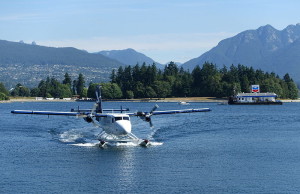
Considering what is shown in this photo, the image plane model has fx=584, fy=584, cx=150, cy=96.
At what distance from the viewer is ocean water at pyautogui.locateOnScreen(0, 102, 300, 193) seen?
1994 inches

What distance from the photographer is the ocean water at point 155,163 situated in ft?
166

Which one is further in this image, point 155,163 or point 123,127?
point 123,127

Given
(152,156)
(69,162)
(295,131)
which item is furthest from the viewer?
(295,131)

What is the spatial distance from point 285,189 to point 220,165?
11935 millimetres

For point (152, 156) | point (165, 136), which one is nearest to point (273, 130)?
point (165, 136)

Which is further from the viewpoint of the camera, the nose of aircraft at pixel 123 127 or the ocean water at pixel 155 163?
the nose of aircraft at pixel 123 127

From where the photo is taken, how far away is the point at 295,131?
10250 cm

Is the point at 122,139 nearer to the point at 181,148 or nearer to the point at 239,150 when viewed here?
the point at 181,148

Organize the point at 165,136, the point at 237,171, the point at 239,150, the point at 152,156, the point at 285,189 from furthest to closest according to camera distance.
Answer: the point at 165,136, the point at 239,150, the point at 152,156, the point at 237,171, the point at 285,189

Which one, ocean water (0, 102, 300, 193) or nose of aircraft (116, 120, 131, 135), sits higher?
nose of aircraft (116, 120, 131, 135)

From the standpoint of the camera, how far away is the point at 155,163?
6162cm

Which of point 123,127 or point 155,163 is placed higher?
point 123,127

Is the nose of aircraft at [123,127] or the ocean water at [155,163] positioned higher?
the nose of aircraft at [123,127]

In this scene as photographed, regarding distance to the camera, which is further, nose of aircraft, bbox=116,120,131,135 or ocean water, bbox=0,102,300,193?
nose of aircraft, bbox=116,120,131,135
